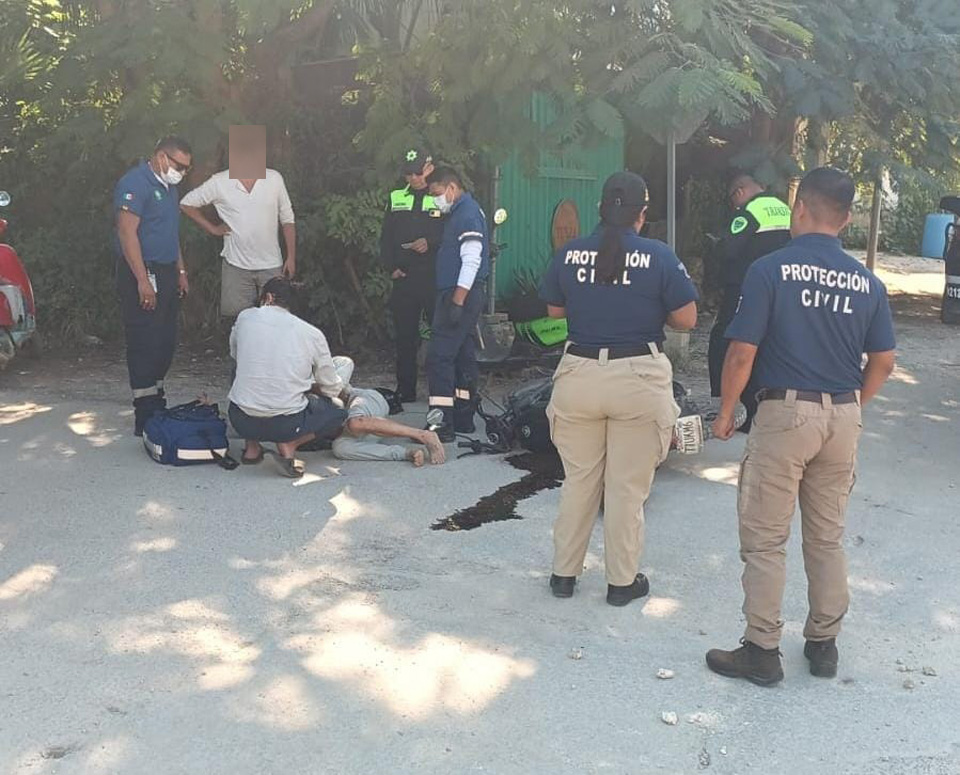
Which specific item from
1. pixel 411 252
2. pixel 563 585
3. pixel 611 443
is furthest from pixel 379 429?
pixel 611 443

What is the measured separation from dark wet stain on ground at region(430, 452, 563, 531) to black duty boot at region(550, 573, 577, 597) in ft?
3.10

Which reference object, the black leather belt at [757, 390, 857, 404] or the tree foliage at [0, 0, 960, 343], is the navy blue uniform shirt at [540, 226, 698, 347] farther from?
the tree foliage at [0, 0, 960, 343]

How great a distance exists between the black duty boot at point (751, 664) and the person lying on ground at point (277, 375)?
3023 millimetres

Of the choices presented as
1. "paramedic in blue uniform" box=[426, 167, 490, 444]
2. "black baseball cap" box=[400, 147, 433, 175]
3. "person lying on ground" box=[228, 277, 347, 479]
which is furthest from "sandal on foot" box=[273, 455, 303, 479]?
"black baseball cap" box=[400, 147, 433, 175]

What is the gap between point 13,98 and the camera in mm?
10430

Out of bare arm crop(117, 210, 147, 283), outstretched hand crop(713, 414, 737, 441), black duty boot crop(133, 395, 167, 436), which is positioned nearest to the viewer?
outstretched hand crop(713, 414, 737, 441)

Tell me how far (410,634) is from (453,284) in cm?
326

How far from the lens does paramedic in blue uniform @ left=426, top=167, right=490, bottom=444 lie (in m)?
6.79

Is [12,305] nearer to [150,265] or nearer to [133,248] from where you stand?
[150,265]

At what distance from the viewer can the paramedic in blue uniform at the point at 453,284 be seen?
6.79 meters

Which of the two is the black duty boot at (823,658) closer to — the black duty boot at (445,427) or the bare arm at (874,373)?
the bare arm at (874,373)

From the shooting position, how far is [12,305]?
7777 mm

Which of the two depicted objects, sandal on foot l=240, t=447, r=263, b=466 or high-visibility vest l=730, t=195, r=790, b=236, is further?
high-visibility vest l=730, t=195, r=790, b=236

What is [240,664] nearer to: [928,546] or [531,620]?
[531,620]
